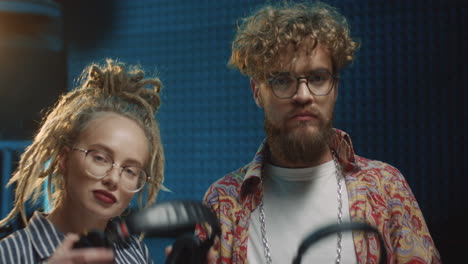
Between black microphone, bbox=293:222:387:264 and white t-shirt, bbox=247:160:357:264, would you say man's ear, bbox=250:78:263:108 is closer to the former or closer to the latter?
white t-shirt, bbox=247:160:357:264

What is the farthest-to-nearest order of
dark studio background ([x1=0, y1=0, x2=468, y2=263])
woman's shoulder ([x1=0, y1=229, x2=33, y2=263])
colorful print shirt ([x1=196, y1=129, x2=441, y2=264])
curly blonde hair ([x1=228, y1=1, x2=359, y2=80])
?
dark studio background ([x1=0, y1=0, x2=468, y2=263]), curly blonde hair ([x1=228, y1=1, x2=359, y2=80]), colorful print shirt ([x1=196, y1=129, x2=441, y2=264]), woman's shoulder ([x1=0, y1=229, x2=33, y2=263])

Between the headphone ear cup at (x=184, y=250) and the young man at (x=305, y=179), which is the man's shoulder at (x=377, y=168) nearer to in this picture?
the young man at (x=305, y=179)

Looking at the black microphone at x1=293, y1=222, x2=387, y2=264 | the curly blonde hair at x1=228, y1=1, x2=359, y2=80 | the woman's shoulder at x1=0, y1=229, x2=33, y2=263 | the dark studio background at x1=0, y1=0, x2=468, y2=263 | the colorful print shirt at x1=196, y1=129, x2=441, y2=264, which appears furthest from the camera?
the dark studio background at x1=0, y1=0, x2=468, y2=263

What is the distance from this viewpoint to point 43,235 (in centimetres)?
92

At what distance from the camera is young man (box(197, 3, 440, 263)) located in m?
1.02

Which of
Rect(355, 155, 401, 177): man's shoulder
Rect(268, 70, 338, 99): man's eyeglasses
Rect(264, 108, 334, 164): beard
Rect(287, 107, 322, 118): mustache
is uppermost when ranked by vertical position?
Rect(268, 70, 338, 99): man's eyeglasses

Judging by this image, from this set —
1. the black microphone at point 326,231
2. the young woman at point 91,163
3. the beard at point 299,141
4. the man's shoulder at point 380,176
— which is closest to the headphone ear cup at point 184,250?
the black microphone at point 326,231

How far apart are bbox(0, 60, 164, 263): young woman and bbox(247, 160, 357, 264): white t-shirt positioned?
26 centimetres

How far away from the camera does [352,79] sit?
2.19m

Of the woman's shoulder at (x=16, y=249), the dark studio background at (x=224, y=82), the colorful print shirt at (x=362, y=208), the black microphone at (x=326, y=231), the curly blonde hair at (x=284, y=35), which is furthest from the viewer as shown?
the dark studio background at (x=224, y=82)

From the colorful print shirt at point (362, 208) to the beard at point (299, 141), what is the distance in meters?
0.06

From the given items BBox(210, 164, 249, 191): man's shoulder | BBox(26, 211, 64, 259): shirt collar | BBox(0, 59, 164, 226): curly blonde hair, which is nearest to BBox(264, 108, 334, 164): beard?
BBox(210, 164, 249, 191): man's shoulder

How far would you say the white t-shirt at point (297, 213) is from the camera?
102 centimetres

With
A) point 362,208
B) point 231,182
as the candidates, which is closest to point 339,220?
point 362,208
